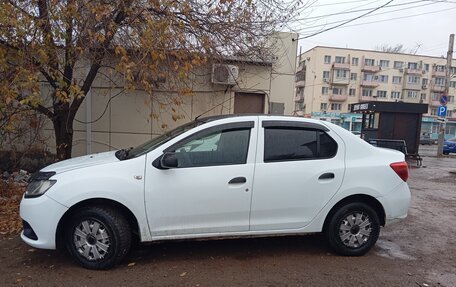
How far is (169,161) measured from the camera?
395 centimetres

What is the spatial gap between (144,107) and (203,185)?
6147 mm

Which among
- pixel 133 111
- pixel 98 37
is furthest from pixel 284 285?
pixel 133 111

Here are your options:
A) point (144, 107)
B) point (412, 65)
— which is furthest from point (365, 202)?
point (412, 65)

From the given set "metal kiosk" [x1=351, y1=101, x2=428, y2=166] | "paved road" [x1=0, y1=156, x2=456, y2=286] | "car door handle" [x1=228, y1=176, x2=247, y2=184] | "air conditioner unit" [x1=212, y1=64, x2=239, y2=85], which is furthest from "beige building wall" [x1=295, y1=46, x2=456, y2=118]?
"car door handle" [x1=228, y1=176, x2=247, y2=184]

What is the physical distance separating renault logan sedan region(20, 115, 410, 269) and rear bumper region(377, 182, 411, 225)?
13mm

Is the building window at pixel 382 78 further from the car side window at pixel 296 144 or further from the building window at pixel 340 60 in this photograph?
the car side window at pixel 296 144

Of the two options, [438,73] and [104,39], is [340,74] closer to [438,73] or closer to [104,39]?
[438,73]

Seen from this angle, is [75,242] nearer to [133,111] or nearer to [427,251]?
[427,251]

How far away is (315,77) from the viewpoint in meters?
65.8

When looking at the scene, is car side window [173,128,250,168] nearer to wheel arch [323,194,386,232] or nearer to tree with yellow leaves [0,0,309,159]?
wheel arch [323,194,386,232]

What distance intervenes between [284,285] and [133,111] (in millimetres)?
7106

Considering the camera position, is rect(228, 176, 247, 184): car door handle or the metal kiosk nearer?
rect(228, 176, 247, 184): car door handle

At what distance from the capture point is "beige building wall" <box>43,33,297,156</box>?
961cm

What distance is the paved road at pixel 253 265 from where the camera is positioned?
381 cm
